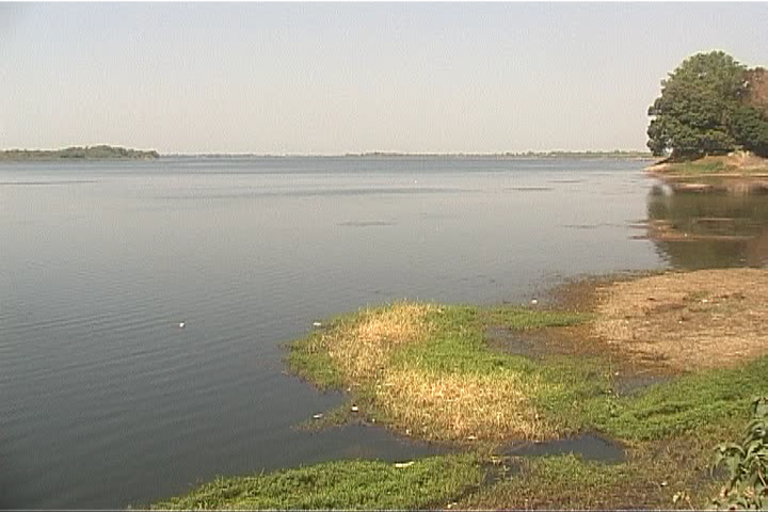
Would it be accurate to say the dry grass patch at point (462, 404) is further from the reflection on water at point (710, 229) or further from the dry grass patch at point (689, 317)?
the reflection on water at point (710, 229)

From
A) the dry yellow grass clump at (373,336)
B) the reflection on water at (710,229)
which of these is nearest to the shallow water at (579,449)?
the dry yellow grass clump at (373,336)

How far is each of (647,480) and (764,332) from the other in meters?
9.29

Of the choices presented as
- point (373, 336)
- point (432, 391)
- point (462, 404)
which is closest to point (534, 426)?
point (462, 404)

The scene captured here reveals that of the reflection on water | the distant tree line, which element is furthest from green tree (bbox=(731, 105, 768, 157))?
the reflection on water

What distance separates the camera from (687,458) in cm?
1122

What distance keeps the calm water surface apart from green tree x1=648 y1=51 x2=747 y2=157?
120 feet

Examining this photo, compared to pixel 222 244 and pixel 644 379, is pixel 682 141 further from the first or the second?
pixel 644 379

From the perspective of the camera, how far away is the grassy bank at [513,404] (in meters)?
10.3

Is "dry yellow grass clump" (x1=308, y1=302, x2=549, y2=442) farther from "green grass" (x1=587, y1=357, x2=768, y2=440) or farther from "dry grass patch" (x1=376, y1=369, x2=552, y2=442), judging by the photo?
"green grass" (x1=587, y1=357, x2=768, y2=440)

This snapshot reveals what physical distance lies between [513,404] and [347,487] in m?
4.07

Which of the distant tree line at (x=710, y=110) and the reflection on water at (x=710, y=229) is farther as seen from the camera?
the distant tree line at (x=710, y=110)

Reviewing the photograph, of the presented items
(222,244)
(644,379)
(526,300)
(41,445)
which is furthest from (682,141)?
(41,445)

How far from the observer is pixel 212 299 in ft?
80.8

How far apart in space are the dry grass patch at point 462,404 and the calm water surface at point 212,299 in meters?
0.74
